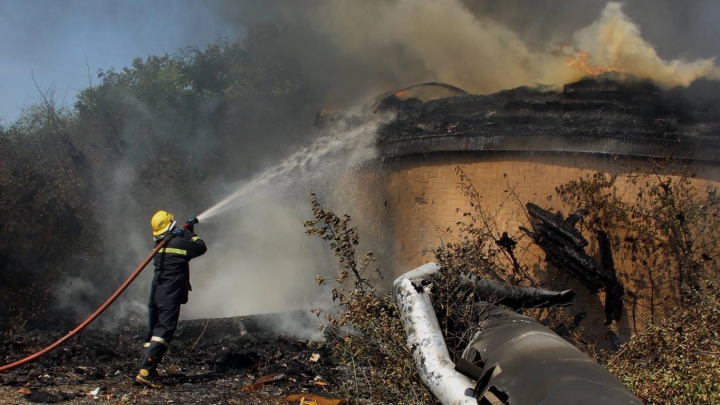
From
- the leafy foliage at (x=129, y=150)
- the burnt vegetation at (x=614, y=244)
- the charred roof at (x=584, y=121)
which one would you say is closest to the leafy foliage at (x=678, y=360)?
the burnt vegetation at (x=614, y=244)

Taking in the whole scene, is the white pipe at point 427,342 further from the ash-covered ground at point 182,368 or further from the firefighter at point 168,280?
the firefighter at point 168,280

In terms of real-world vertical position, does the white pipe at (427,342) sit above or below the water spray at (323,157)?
below

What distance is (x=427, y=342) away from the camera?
15.6ft

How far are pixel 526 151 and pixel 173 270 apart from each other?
18.7ft

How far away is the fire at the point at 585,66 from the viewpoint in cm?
1082

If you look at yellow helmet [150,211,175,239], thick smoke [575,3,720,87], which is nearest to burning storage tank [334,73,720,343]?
thick smoke [575,3,720,87]

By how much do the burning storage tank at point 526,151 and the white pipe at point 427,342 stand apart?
449cm

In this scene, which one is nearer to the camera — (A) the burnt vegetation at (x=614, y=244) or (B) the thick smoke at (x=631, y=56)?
(A) the burnt vegetation at (x=614, y=244)

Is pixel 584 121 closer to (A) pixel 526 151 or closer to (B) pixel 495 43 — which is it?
(A) pixel 526 151

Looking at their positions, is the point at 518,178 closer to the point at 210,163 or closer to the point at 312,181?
the point at 312,181

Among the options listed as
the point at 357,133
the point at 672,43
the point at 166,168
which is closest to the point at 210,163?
the point at 166,168

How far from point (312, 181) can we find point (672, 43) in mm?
9300

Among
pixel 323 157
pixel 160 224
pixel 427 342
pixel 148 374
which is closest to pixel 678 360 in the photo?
pixel 427 342

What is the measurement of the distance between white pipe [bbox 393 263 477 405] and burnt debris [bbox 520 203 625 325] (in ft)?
12.5
